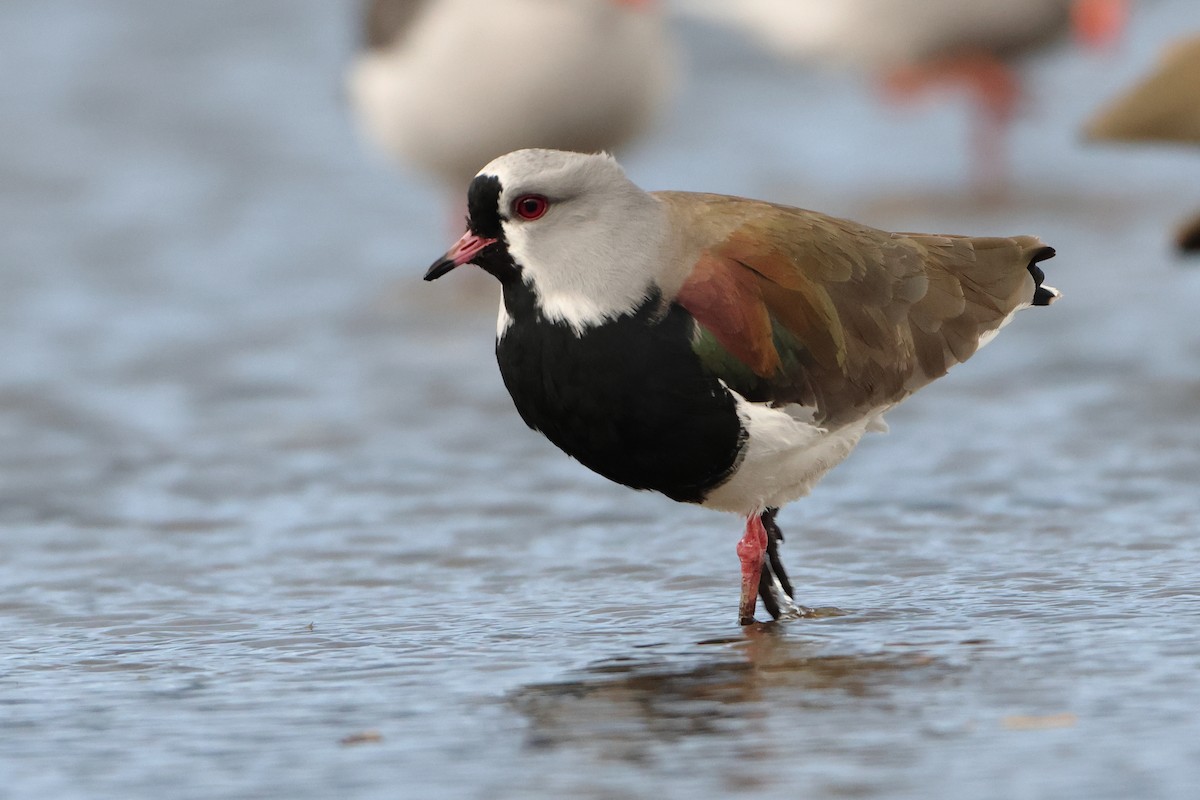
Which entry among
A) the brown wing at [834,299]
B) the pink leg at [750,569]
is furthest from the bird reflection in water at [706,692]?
the brown wing at [834,299]

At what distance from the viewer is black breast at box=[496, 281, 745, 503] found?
440 cm

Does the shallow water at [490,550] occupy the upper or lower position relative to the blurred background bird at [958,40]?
lower

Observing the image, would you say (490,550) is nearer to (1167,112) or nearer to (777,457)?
(777,457)

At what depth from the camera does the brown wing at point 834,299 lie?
4.57m

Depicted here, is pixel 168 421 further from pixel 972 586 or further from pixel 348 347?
pixel 972 586

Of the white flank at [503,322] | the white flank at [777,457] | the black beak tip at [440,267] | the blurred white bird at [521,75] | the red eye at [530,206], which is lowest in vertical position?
the white flank at [777,457]

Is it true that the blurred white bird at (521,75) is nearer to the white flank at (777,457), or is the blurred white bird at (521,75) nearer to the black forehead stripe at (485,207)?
the white flank at (777,457)

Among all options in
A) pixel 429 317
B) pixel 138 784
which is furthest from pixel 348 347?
pixel 138 784

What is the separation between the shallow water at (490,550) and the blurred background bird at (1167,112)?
2.47ft

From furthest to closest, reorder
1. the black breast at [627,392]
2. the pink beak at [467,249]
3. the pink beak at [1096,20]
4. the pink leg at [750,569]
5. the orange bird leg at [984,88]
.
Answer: the orange bird leg at [984,88]
the pink beak at [1096,20]
the pink leg at [750,569]
the pink beak at [467,249]
the black breast at [627,392]

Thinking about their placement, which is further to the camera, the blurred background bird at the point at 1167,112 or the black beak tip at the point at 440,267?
the blurred background bird at the point at 1167,112

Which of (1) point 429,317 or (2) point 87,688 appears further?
(1) point 429,317

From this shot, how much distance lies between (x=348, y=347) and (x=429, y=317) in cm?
59

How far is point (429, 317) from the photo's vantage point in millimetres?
9195
